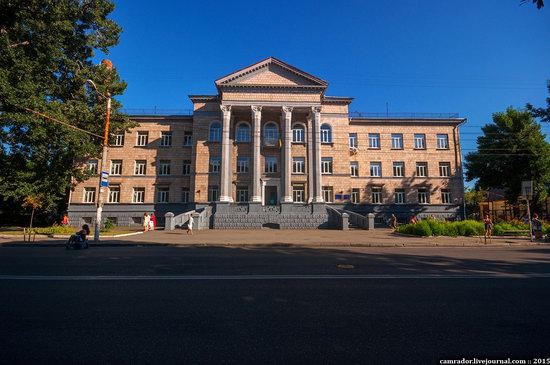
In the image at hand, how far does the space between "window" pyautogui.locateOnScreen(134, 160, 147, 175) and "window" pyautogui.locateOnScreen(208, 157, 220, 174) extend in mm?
8599

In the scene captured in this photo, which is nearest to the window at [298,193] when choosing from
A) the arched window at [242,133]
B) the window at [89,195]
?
the arched window at [242,133]

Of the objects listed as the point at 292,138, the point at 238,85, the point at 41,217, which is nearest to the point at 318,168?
the point at 292,138

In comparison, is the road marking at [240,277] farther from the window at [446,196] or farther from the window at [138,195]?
the window at [446,196]

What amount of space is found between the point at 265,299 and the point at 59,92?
28.8 m

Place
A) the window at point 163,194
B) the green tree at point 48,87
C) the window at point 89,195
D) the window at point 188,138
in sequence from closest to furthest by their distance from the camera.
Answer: the green tree at point 48,87 → the window at point 89,195 → the window at point 163,194 → the window at point 188,138

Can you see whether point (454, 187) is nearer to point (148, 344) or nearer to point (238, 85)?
point (238, 85)

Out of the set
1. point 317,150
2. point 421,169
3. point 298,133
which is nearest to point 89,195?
point 298,133

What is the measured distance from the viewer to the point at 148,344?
132 inches

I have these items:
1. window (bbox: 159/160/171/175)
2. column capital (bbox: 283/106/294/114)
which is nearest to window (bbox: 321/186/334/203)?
column capital (bbox: 283/106/294/114)

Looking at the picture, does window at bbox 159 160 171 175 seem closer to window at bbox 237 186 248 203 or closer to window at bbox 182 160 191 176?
window at bbox 182 160 191 176

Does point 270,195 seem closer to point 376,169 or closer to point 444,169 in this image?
point 376,169

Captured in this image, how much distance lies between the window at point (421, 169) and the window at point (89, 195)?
40.1 m

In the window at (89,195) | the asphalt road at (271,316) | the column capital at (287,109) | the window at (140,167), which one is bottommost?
the asphalt road at (271,316)

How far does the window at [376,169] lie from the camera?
38.7 m
